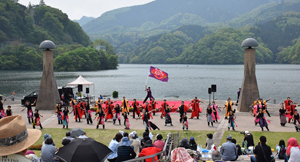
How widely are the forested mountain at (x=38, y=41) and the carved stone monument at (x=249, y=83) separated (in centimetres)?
9961

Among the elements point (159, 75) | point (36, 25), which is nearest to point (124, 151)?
point (159, 75)

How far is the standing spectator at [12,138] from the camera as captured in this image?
4090 mm

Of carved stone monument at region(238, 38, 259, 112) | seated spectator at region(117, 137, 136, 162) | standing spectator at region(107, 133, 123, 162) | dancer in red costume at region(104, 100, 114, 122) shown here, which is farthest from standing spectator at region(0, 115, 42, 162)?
carved stone monument at region(238, 38, 259, 112)

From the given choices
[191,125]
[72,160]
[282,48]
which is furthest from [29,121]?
[282,48]

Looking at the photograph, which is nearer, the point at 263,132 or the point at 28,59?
the point at 263,132

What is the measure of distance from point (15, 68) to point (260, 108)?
115 m

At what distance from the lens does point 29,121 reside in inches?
796

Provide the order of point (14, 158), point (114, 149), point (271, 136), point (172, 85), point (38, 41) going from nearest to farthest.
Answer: point (14, 158) → point (114, 149) → point (271, 136) → point (172, 85) → point (38, 41)

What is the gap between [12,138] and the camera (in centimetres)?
416

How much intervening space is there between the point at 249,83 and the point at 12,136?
22341 millimetres

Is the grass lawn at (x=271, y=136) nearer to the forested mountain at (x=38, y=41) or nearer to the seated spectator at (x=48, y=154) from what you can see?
the seated spectator at (x=48, y=154)

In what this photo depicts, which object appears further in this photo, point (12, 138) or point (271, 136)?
point (271, 136)

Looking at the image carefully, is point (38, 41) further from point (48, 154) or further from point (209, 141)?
point (48, 154)

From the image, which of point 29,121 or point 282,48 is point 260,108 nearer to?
point 29,121
